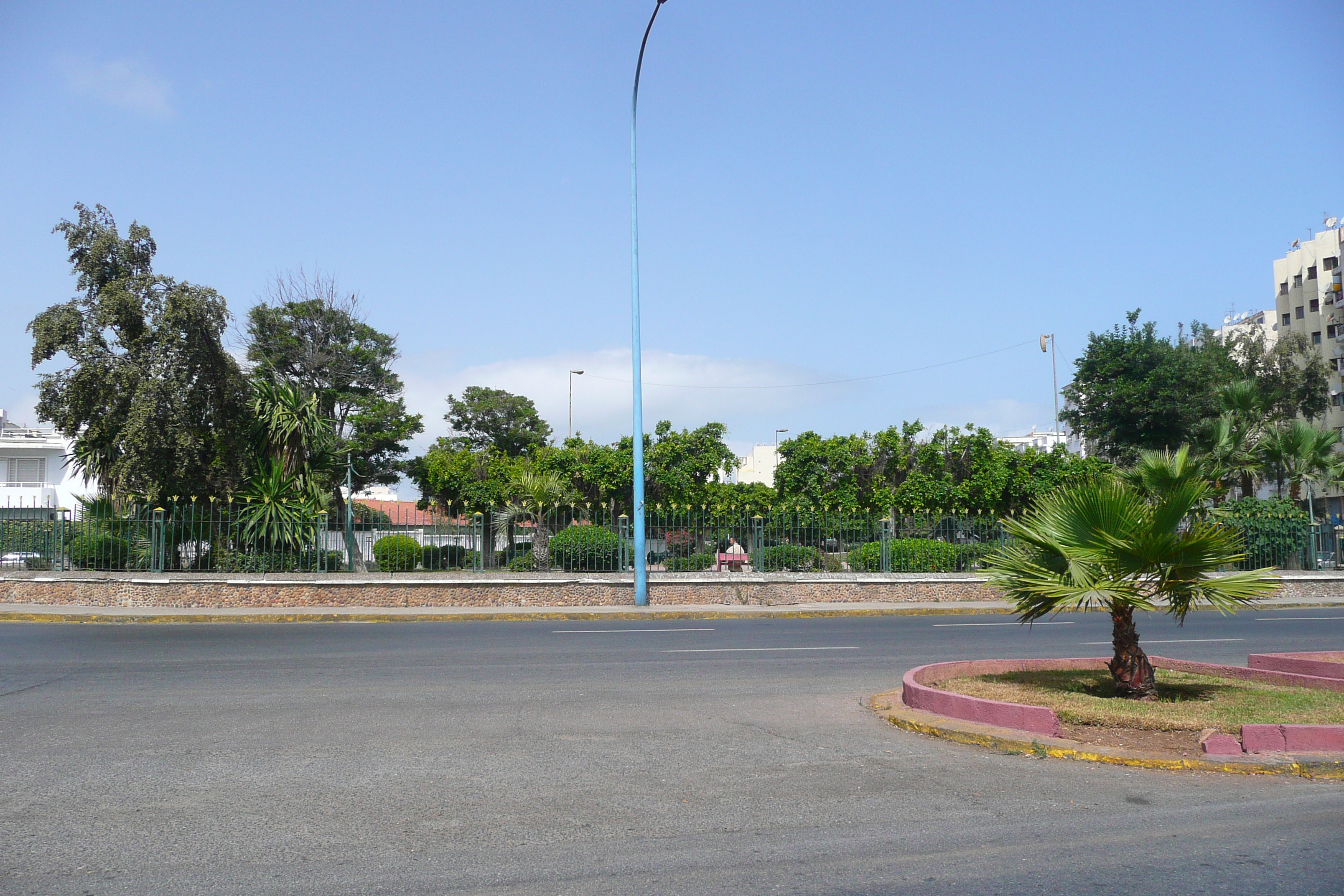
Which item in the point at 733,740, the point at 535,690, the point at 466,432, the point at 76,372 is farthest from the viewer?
the point at 466,432

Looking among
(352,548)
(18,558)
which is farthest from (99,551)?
(352,548)

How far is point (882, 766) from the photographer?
645 centimetres

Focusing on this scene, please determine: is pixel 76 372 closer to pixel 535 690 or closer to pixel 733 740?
pixel 535 690

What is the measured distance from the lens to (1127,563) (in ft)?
25.8

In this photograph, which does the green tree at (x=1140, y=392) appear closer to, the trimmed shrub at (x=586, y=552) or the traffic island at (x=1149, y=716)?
the trimmed shrub at (x=586, y=552)

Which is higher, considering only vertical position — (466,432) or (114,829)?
(466,432)

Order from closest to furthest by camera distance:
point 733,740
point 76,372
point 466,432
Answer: point 733,740 → point 76,372 → point 466,432

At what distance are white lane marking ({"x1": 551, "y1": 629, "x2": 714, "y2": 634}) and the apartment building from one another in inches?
2284

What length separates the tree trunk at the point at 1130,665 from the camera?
7934 millimetres

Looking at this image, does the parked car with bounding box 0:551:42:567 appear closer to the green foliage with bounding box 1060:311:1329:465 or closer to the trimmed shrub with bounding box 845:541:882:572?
the trimmed shrub with bounding box 845:541:882:572

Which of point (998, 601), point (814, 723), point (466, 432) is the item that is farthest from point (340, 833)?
point (466, 432)

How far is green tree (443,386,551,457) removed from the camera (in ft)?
180

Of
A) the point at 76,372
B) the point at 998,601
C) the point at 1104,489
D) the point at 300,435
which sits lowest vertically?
the point at 998,601

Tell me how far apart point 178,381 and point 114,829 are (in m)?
22.0
